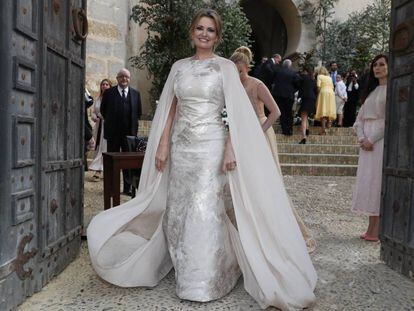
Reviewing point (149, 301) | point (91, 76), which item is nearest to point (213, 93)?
point (149, 301)

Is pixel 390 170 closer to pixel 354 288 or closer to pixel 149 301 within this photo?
pixel 354 288

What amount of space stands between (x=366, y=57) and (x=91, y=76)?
9.40m

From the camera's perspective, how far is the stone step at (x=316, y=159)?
9.34m

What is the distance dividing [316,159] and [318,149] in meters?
0.63

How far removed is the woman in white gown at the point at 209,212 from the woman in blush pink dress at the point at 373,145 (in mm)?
1621

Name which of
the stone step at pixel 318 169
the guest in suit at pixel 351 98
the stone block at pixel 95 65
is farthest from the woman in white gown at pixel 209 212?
the guest in suit at pixel 351 98

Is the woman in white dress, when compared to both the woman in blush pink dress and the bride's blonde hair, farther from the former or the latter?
the woman in blush pink dress

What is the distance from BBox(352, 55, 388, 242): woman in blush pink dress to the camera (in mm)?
4082

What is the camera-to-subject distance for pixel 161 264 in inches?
120

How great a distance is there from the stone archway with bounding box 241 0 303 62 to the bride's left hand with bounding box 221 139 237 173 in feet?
42.1

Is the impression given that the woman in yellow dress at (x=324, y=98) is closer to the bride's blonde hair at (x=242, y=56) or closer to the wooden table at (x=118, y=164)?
the bride's blonde hair at (x=242, y=56)

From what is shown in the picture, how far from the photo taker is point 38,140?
2.69 metres

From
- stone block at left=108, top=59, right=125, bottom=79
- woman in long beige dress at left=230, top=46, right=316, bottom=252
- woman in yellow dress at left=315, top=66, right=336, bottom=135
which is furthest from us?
woman in yellow dress at left=315, top=66, right=336, bottom=135

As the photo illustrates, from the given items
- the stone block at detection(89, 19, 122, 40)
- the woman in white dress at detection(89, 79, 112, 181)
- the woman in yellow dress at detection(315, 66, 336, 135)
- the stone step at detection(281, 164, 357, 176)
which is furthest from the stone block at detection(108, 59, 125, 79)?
the woman in yellow dress at detection(315, 66, 336, 135)
